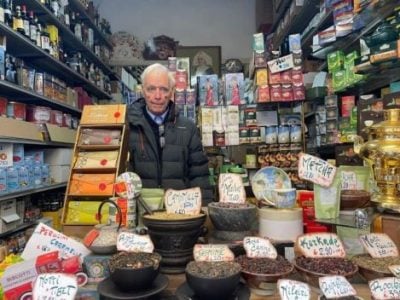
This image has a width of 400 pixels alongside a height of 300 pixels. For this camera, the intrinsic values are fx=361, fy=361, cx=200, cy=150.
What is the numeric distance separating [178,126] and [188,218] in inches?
56.7

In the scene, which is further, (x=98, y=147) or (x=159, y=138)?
(x=98, y=147)

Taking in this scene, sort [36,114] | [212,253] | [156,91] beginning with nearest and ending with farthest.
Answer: [212,253]
[156,91]
[36,114]

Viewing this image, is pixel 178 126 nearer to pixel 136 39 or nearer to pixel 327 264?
pixel 327 264

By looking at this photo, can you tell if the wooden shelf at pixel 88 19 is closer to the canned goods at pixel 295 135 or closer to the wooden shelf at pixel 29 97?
the wooden shelf at pixel 29 97

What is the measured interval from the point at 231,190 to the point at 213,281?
1.71 ft

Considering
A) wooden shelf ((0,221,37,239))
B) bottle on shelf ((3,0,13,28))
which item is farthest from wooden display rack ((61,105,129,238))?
bottle on shelf ((3,0,13,28))

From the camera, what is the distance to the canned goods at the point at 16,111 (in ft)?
11.2

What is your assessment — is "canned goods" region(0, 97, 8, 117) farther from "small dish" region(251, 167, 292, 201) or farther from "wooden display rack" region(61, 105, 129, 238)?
"small dish" region(251, 167, 292, 201)

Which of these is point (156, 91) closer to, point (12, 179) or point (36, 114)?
point (12, 179)

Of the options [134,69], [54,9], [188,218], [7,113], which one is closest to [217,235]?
[188,218]

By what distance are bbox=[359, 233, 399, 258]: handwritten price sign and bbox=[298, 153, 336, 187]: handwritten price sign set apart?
Result: 0.73 feet

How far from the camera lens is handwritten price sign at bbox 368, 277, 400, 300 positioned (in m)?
0.86

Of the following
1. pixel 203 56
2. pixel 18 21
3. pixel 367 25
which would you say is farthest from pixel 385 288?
pixel 203 56

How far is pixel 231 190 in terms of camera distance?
4.38 ft
